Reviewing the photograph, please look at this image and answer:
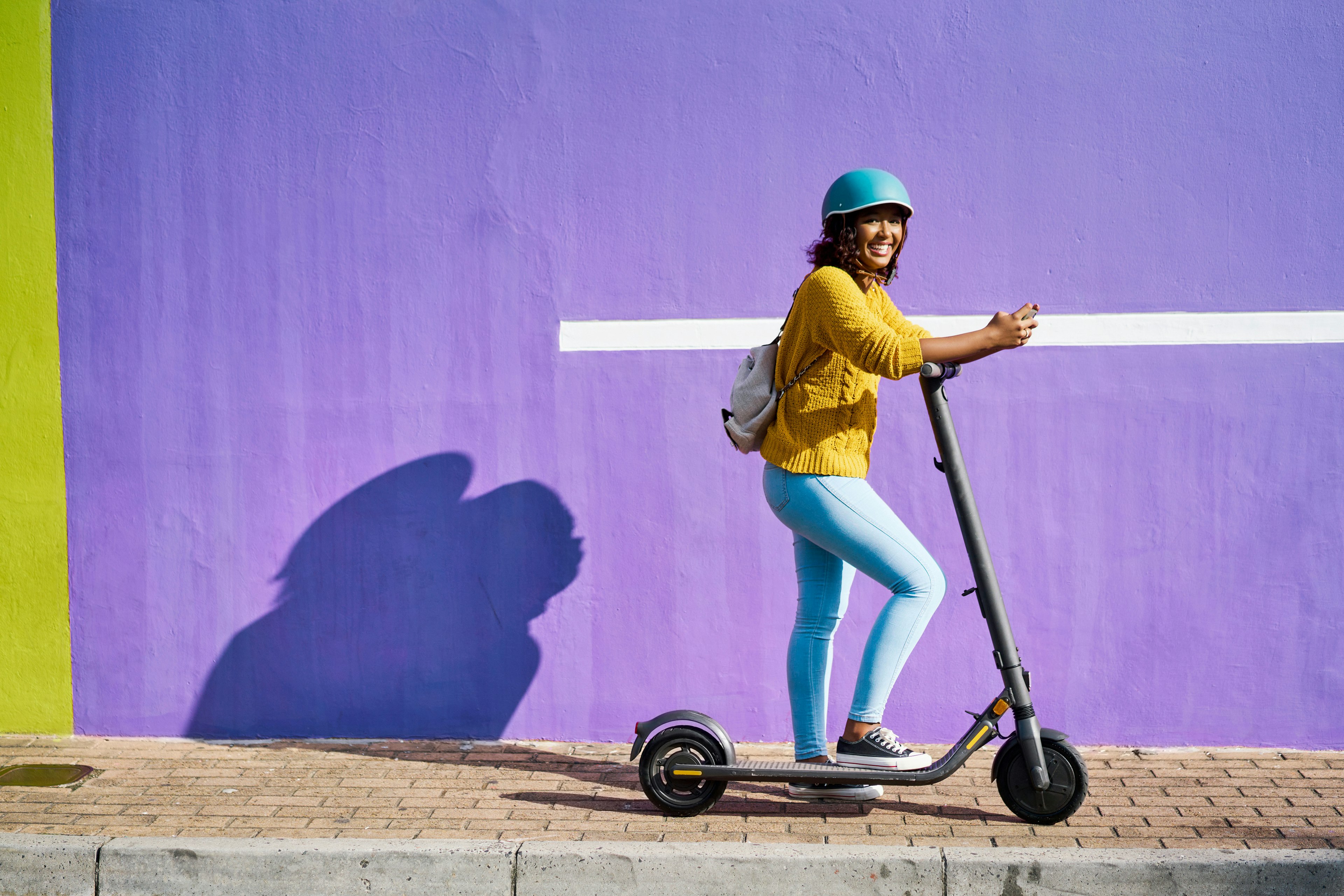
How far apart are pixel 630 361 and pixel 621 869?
2.05 m

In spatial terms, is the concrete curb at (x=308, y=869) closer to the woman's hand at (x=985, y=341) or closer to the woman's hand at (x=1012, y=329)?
the woman's hand at (x=985, y=341)

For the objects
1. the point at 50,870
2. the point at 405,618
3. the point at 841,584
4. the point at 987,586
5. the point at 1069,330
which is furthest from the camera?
the point at 405,618

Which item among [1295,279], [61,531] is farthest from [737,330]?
[61,531]

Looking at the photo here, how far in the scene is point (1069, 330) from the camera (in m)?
4.52

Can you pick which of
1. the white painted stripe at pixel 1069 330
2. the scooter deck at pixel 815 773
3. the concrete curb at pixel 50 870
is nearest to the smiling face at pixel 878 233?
the white painted stripe at pixel 1069 330

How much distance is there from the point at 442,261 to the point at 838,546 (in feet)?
6.97

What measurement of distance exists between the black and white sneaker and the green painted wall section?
3341 mm

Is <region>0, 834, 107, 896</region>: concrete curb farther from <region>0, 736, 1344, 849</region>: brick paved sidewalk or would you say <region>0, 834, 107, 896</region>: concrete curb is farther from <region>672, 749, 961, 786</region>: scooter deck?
<region>672, 749, 961, 786</region>: scooter deck

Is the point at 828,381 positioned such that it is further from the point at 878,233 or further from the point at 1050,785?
the point at 1050,785

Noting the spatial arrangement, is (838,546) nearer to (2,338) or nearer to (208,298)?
(208,298)

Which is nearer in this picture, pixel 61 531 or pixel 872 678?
pixel 872 678

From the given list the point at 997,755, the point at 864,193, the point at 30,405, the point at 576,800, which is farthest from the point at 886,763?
the point at 30,405

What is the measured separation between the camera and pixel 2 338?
4.87 m

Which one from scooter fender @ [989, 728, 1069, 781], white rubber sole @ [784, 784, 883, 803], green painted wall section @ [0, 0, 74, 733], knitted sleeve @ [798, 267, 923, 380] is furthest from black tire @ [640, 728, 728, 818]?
green painted wall section @ [0, 0, 74, 733]
